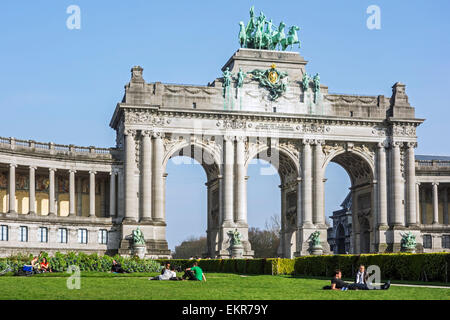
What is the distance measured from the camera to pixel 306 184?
298 feet

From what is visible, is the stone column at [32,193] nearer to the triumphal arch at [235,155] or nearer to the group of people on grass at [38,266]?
the triumphal arch at [235,155]

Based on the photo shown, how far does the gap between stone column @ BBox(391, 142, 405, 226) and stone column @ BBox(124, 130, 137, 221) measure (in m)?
31.1

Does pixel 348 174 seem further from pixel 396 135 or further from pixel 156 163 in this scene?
pixel 156 163

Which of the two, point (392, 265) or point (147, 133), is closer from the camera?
point (392, 265)

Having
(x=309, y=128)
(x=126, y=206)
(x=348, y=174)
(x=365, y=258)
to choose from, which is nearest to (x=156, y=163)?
(x=126, y=206)

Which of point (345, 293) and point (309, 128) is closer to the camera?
point (345, 293)

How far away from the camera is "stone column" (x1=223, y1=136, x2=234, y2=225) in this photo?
288 ft

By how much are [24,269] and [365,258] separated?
23.0 meters

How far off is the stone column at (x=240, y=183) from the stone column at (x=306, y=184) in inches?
282

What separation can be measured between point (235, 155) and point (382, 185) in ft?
60.8

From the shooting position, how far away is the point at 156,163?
285 ft

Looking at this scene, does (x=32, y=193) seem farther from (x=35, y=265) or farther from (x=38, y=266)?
(x=35, y=265)

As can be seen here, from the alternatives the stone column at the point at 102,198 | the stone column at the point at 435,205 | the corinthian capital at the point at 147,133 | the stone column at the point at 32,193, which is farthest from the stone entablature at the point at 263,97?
the stone column at the point at 32,193

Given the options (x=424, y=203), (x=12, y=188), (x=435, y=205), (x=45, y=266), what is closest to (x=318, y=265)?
(x=45, y=266)
